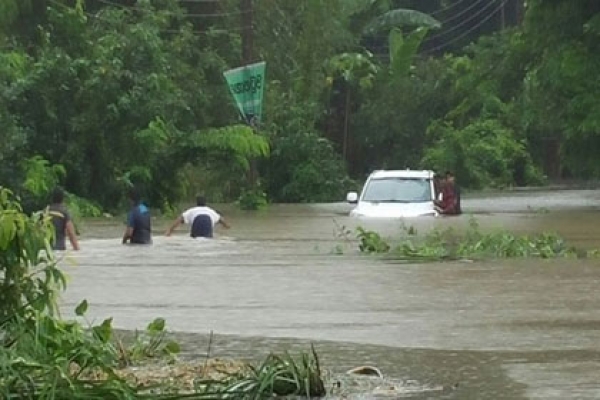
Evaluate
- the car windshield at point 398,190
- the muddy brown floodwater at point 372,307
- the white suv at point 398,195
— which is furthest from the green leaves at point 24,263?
the car windshield at point 398,190

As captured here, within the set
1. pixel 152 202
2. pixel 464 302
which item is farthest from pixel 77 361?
pixel 152 202

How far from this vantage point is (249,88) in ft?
143

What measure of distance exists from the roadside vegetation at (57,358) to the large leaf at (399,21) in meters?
57.8

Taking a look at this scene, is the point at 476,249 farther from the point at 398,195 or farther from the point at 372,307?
the point at 398,195

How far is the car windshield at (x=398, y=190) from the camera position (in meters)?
28.9

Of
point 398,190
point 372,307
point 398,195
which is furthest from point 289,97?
point 372,307

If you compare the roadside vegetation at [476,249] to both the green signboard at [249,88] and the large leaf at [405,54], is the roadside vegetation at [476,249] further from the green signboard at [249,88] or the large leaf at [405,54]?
the large leaf at [405,54]

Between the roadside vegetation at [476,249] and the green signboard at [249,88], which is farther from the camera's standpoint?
the green signboard at [249,88]

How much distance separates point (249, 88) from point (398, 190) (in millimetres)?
15077

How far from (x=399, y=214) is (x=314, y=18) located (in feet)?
97.7

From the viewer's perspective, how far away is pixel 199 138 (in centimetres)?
3922

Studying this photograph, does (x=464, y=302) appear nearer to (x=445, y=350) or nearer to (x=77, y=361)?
(x=445, y=350)

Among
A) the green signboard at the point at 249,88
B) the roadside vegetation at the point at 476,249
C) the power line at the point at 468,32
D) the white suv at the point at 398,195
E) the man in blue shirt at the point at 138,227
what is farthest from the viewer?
the power line at the point at 468,32

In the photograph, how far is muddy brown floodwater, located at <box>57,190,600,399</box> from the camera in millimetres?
9398
